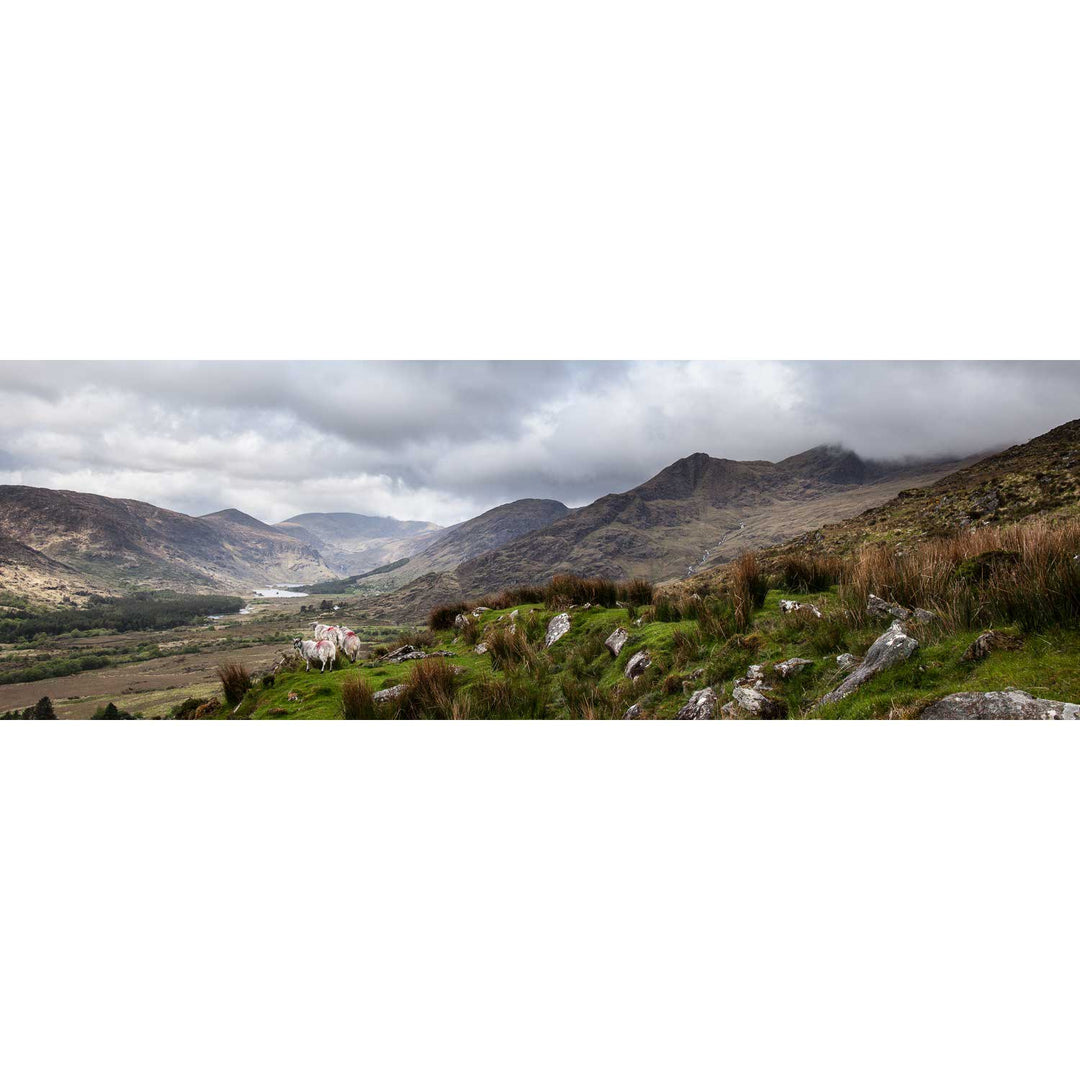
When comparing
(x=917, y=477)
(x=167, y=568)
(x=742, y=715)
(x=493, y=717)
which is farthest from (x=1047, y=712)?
(x=167, y=568)

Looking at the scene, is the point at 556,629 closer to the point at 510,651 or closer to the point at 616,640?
the point at 510,651

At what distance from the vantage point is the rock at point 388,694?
3656 mm

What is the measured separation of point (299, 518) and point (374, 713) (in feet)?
25.0

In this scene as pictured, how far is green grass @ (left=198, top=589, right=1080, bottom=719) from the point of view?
2.31 m

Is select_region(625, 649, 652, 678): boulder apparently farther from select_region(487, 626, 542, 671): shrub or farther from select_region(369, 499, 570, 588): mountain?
select_region(369, 499, 570, 588): mountain

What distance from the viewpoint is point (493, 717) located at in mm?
3539

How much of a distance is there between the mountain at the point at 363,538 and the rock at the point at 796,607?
7.96 m

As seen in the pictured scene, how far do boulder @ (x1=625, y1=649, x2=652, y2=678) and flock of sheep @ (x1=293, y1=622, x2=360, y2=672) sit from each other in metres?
2.70

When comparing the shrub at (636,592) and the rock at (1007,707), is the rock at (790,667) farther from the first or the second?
the shrub at (636,592)

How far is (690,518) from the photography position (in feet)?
29.4

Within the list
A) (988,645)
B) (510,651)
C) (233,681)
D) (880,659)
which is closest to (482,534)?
(510,651)

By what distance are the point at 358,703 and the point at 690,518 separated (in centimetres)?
707

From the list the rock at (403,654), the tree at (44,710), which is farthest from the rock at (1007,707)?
the tree at (44,710)

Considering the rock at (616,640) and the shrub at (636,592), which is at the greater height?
the shrub at (636,592)
